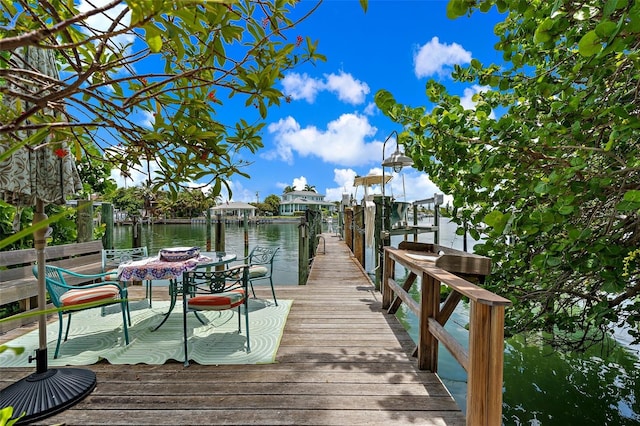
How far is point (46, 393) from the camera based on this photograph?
2.04 meters

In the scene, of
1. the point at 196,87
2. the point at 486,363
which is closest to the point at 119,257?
the point at 196,87

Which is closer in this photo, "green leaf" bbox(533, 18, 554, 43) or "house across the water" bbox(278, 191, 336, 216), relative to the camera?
"green leaf" bbox(533, 18, 554, 43)

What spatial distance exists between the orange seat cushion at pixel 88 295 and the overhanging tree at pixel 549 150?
301cm

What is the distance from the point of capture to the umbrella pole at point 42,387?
1928 millimetres

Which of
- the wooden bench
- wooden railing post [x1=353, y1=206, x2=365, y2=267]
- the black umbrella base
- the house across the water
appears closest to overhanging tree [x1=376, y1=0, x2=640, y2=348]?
the black umbrella base

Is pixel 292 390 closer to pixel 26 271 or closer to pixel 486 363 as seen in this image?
pixel 486 363

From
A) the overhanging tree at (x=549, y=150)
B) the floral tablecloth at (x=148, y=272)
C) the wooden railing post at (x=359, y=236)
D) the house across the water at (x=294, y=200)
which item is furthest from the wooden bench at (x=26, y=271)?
the house across the water at (x=294, y=200)

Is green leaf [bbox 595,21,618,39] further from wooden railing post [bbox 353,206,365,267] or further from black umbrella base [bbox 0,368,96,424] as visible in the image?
wooden railing post [bbox 353,206,365,267]

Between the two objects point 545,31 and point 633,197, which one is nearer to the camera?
point 633,197

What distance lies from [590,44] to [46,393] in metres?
3.66

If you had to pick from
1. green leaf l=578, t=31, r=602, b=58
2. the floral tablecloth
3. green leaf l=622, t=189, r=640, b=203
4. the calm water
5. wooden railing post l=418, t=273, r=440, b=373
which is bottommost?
the calm water

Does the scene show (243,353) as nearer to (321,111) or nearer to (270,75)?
(270,75)

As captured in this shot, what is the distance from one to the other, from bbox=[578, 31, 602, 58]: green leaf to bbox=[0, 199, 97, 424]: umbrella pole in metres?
3.05

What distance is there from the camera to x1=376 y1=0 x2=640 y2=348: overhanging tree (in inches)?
65.1
